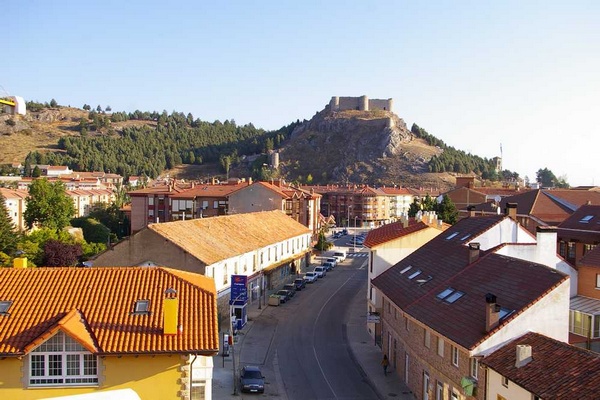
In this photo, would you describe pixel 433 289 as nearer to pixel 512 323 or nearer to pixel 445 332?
pixel 445 332

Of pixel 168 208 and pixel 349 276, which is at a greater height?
pixel 168 208

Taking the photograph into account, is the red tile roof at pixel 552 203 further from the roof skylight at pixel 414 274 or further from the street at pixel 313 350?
the roof skylight at pixel 414 274

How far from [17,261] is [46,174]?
521 feet

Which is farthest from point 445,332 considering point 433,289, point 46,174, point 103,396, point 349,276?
point 46,174

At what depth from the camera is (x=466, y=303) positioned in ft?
→ 74.3

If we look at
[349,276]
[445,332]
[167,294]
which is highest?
[167,294]

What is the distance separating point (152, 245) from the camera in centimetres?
3553

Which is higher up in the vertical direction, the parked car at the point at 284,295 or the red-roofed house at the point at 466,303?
the red-roofed house at the point at 466,303

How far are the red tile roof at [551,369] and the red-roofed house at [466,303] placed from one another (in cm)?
67

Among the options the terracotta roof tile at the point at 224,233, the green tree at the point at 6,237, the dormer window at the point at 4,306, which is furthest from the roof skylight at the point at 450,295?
the green tree at the point at 6,237

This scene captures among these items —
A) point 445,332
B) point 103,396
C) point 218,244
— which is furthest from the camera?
point 218,244

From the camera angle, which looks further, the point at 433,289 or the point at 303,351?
the point at 303,351

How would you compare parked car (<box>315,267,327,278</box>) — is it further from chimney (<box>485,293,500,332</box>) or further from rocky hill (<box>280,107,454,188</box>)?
rocky hill (<box>280,107,454,188</box>)

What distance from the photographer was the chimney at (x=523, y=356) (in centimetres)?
1786
